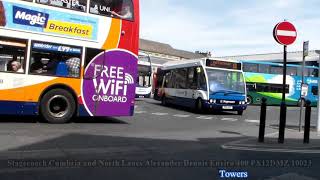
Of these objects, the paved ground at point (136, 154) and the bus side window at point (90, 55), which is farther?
the bus side window at point (90, 55)

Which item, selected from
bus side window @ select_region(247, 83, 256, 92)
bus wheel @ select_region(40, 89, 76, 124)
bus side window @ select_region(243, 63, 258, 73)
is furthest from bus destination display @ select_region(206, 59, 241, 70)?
bus side window @ select_region(247, 83, 256, 92)

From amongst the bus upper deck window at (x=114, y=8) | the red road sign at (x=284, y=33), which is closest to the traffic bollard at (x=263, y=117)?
the red road sign at (x=284, y=33)

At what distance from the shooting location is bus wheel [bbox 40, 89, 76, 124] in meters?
13.8

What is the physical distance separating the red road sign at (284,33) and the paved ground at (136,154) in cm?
245

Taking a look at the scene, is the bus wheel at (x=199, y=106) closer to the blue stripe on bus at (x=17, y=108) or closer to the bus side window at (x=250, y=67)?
the blue stripe on bus at (x=17, y=108)

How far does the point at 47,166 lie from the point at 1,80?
20.2 feet

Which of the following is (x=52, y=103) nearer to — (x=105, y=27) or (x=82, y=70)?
(x=82, y=70)

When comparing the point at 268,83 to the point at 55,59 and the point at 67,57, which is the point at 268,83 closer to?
the point at 67,57

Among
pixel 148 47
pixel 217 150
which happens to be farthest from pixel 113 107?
pixel 148 47

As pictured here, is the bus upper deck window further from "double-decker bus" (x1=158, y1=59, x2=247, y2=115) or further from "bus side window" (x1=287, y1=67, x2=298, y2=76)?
"bus side window" (x1=287, y1=67, x2=298, y2=76)

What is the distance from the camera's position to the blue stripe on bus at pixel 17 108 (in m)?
13.1

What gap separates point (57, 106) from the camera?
46.5 ft

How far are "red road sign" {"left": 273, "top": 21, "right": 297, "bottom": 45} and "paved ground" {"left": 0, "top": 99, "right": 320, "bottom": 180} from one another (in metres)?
2.45

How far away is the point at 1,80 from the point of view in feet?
42.9
